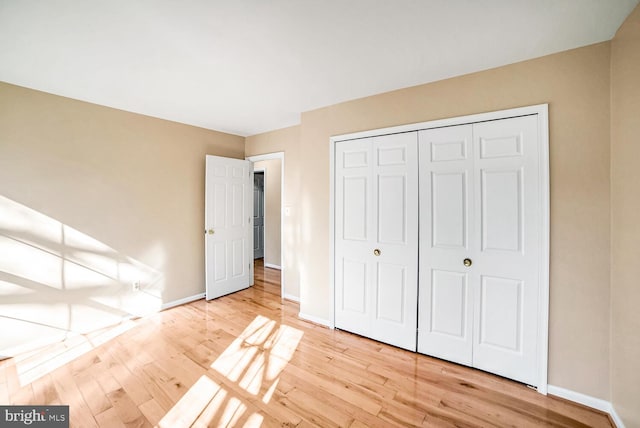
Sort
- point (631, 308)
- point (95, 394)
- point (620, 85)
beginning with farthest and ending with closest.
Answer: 1. point (95, 394)
2. point (620, 85)
3. point (631, 308)

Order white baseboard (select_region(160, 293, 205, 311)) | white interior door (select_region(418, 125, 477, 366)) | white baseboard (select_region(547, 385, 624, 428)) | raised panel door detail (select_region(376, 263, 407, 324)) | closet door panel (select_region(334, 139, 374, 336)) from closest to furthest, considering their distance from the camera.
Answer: white baseboard (select_region(547, 385, 624, 428))
white interior door (select_region(418, 125, 477, 366))
raised panel door detail (select_region(376, 263, 407, 324))
closet door panel (select_region(334, 139, 374, 336))
white baseboard (select_region(160, 293, 205, 311))

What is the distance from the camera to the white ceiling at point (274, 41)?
155 centimetres

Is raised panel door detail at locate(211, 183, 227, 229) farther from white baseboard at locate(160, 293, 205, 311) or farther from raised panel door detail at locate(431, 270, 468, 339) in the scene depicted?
raised panel door detail at locate(431, 270, 468, 339)

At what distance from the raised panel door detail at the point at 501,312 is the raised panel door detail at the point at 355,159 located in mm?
1582

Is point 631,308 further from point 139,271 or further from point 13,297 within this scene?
point 13,297

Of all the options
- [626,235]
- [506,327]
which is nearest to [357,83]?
[626,235]

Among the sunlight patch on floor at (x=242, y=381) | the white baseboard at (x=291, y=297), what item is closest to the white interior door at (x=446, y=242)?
the sunlight patch on floor at (x=242, y=381)

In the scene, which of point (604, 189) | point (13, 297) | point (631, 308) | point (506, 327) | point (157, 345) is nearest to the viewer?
point (631, 308)

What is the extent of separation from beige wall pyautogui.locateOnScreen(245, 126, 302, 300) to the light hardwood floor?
114cm

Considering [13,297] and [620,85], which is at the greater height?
[620,85]

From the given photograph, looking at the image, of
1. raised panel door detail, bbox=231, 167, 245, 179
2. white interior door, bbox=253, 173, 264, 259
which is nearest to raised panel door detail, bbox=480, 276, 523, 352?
raised panel door detail, bbox=231, 167, 245, 179

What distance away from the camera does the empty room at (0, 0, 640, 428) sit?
5.61 feet

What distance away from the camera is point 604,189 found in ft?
5.98

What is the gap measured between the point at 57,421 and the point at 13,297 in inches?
59.7
